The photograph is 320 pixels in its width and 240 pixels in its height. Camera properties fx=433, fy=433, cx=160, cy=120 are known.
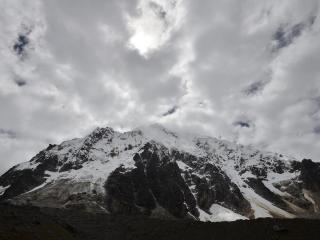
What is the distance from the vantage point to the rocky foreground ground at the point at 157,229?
73.4m

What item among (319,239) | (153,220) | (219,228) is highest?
(153,220)

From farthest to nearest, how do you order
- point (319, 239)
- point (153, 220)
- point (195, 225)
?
1. point (153, 220)
2. point (195, 225)
3. point (319, 239)

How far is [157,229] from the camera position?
317 ft

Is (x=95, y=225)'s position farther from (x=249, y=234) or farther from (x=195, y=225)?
(x=249, y=234)

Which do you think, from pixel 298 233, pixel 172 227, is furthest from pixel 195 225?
pixel 298 233

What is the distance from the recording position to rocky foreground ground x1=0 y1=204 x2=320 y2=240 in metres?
73.4

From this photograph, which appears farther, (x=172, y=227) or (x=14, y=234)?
(x=172, y=227)

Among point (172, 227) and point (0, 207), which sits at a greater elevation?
point (0, 207)

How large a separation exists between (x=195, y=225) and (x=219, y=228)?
751 centimetres

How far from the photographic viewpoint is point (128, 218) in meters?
125

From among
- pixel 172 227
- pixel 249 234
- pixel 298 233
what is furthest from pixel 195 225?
pixel 298 233

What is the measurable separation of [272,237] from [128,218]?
59.7 metres

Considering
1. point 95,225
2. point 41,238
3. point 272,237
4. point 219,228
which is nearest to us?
point 272,237

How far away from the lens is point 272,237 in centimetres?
7344
